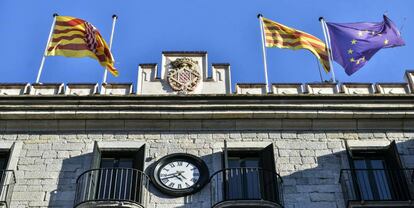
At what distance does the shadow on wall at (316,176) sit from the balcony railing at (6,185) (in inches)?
267

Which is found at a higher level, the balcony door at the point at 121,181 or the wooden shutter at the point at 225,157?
the wooden shutter at the point at 225,157

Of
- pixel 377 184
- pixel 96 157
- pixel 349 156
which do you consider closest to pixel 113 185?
pixel 96 157

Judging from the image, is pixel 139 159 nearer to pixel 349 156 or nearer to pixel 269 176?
pixel 269 176

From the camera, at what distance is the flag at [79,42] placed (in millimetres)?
19875

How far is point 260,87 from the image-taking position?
1814cm

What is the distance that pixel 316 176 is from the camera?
15.8 m

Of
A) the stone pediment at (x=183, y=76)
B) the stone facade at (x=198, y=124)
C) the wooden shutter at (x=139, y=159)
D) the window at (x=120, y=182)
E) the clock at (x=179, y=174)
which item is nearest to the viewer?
the window at (x=120, y=182)

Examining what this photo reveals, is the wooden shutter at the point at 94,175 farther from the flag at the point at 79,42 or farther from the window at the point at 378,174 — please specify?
the window at the point at 378,174

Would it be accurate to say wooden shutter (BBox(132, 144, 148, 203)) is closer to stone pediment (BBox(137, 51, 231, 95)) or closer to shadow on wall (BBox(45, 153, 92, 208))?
shadow on wall (BBox(45, 153, 92, 208))

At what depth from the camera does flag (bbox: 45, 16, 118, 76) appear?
19875 millimetres

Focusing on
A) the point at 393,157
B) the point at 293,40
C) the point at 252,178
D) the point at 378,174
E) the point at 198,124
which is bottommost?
the point at 252,178

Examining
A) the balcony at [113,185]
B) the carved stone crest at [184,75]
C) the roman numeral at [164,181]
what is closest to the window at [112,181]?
the balcony at [113,185]

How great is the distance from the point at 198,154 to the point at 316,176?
3.14 m

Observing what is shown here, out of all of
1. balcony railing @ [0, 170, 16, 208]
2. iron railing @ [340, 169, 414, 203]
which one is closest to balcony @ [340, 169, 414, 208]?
iron railing @ [340, 169, 414, 203]
